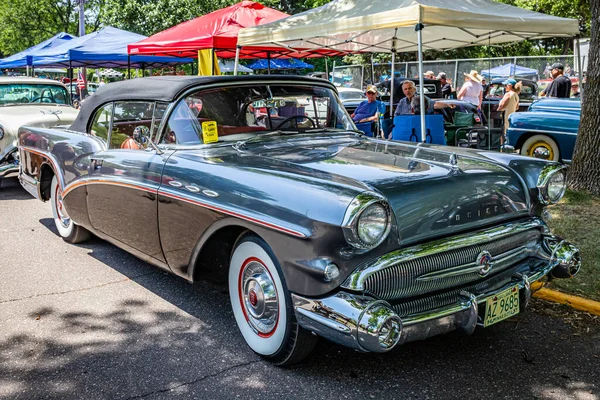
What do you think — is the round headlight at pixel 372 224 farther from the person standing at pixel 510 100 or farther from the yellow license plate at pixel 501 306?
the person standing at pixel 510 100

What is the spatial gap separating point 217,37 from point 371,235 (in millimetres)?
8196

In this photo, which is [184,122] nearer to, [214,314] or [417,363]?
[214,314]

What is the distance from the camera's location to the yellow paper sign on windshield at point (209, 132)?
3.91 metres

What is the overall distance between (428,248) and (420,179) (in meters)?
0.40

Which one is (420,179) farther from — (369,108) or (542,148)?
(369,108)

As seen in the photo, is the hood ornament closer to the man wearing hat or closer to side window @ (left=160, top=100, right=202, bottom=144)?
side window @ (left=160, top=100, right=202, bottom=144)

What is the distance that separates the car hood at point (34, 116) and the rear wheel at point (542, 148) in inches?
288

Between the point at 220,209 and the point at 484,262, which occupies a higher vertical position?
the point at 220,209

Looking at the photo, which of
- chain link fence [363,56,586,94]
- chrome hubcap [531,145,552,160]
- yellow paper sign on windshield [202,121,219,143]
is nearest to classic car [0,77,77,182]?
yellow paper sign on windshield [202,121,219,143]

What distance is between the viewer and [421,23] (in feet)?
20.3

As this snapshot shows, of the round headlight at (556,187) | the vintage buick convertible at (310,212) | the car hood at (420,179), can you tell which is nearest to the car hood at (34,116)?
the vintage buick convertible at (310,212)

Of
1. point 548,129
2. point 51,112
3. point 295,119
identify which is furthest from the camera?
point 548,129

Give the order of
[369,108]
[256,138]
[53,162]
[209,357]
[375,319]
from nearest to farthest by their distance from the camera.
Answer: [375,319]
[209,357]
[256,138]
[53,162]
[369,108]

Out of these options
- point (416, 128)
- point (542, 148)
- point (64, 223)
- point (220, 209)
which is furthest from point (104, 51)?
point (220, 209)
